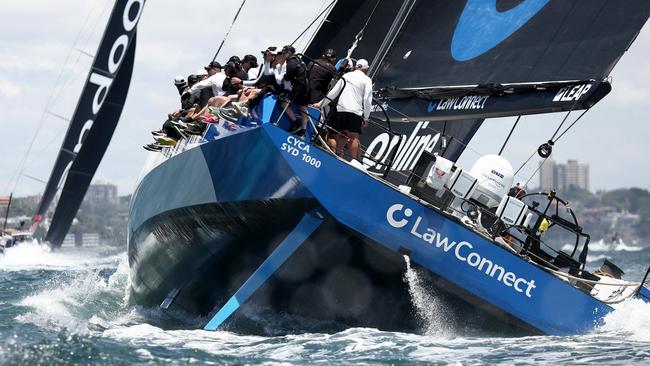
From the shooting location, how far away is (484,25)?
36.0ft

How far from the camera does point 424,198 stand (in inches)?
357

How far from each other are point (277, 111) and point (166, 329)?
6.73ft

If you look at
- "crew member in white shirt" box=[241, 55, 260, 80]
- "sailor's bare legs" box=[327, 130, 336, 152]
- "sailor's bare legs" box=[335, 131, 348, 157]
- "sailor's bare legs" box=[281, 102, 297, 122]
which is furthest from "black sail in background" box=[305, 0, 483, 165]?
"sailor's bare legs" box=[281, 102, 297, 122]

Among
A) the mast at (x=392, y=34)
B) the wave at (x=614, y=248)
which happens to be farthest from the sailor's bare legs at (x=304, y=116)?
the wave at (x=614, y=248)

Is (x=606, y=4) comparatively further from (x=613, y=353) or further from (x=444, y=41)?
(x=613, y=353)

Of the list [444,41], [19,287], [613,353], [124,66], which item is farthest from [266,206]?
[124,66]

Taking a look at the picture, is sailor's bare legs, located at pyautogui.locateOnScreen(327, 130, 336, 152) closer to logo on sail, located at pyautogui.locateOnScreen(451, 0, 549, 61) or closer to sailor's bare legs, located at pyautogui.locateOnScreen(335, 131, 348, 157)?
sailor's bare legs, located at pyautogui.locateOnScreen(335, 131, 348, 157)

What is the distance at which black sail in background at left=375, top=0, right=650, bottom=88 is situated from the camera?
33.8 ft

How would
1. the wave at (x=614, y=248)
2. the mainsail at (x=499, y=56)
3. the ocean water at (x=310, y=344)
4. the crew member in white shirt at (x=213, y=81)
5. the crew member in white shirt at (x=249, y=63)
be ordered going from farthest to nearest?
the wave at (x=614, y=248), the crew member in white shirt at (x=213, y=81), the crew member in white shirt at (x=249, y=63), the mainsail at (x=499, y=56), the ocean water at (x=310, y=344)

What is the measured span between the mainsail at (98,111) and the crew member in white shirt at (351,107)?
16466 mm

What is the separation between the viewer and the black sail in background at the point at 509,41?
10.3 meters

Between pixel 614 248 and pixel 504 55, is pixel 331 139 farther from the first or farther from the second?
pixel 614 248

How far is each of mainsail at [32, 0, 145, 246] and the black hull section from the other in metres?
16.5

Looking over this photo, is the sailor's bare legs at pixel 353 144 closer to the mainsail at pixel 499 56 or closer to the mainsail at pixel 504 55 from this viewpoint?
the mainsail at pixel 499 56
